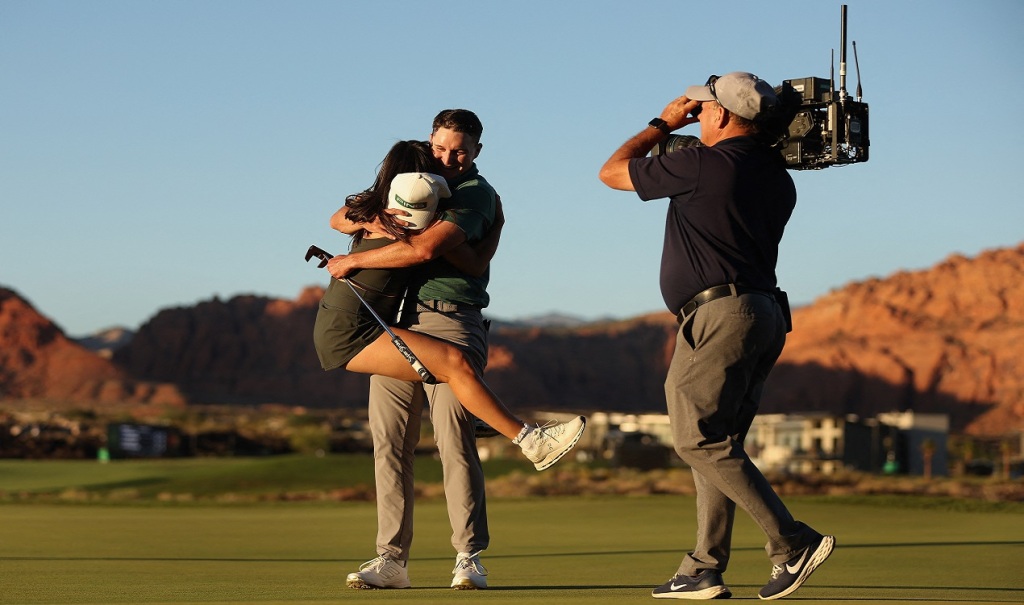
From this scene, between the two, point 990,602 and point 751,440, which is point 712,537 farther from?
point 751,440

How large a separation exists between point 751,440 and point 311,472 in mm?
43565

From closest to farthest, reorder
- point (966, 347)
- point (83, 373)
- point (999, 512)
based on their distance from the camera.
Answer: point (999, 512) → point (966, 347) → point (83, 373)

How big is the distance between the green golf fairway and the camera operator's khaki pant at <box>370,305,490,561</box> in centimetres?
28

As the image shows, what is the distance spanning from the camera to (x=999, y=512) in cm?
1605

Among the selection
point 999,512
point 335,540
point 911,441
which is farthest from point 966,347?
point 335,540

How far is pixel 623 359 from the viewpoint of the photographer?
126625mm

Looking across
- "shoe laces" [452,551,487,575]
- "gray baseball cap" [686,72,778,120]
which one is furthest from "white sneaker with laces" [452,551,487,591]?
"gray baseball cap" [686,72,778,120]

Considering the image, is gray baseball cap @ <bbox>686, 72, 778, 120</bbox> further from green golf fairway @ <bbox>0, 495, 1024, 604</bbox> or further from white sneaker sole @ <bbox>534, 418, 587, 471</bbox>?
green golf fairway @ <bbox>0, 495, 1024, 604</bbox>

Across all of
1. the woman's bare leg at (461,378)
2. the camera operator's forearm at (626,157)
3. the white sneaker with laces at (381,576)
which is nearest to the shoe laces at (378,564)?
the white sneaker with laces at (381,576)

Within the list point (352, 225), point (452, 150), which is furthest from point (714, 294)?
point (352, 225)

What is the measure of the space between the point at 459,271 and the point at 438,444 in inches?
31.0

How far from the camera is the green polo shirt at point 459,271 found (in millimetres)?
6043

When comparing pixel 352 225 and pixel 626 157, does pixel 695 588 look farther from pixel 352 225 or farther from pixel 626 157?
pixel 352 225

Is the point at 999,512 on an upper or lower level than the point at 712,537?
lower
